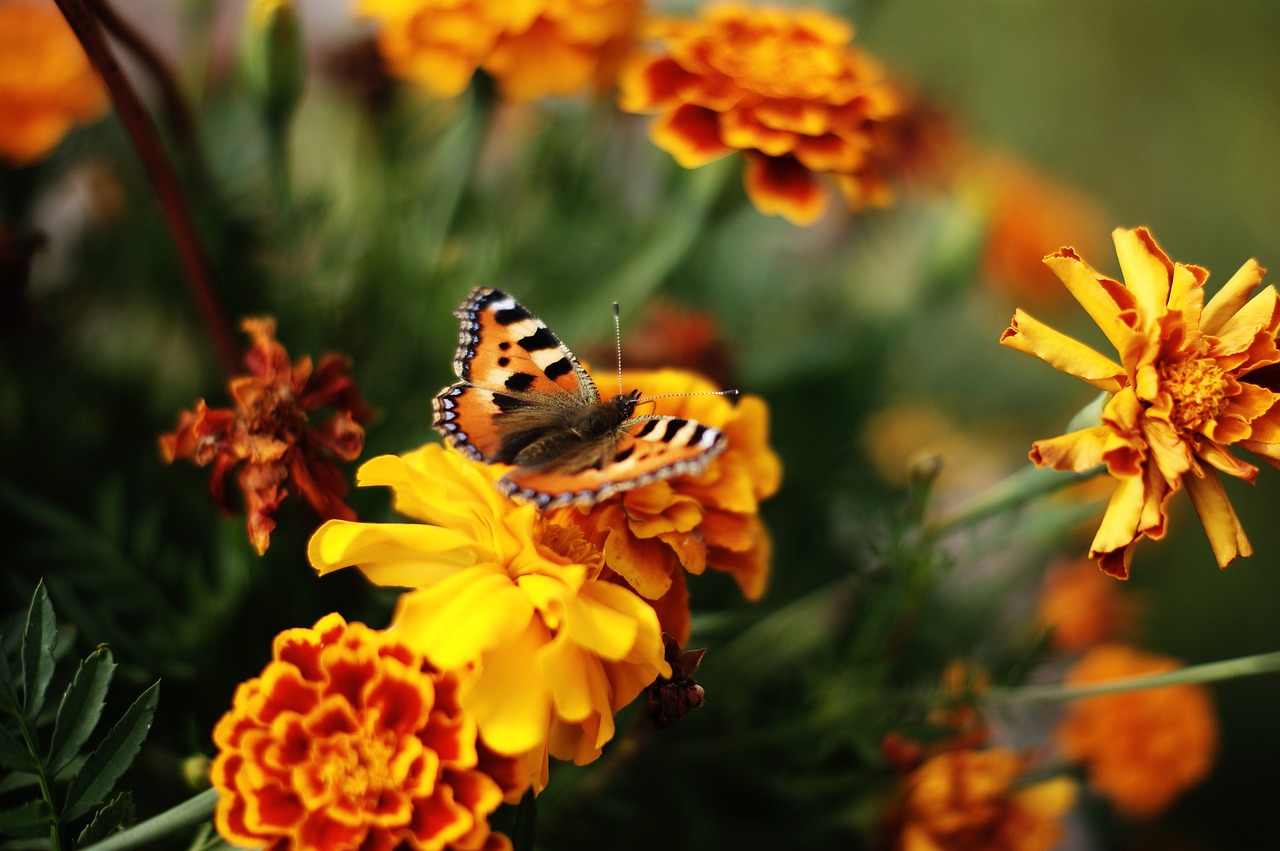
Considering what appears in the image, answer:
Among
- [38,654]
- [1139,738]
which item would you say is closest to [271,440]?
[38,654]

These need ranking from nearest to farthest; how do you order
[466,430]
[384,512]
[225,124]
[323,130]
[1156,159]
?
[466,430]
[384,512]
[225,124]
[323,130]
[1156,159]

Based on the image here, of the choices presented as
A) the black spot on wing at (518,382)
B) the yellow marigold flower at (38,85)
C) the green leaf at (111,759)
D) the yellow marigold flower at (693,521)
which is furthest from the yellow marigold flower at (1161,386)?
the yellow marigold flower at (38,85)

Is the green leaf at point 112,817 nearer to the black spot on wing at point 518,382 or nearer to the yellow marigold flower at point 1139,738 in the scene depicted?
the black spot on wing at point 518,382

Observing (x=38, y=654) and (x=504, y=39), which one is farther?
(x=504, y=39)

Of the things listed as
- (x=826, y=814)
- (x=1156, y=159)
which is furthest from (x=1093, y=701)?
(x=1156, y=159)

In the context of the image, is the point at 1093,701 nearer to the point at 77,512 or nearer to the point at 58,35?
the point at 77,512

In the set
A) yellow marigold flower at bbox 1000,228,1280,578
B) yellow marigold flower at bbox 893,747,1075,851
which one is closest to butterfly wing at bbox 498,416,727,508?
yellow marigold flower at bbox 1000,228,1280,578

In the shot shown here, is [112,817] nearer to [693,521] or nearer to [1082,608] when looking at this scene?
[693,521]

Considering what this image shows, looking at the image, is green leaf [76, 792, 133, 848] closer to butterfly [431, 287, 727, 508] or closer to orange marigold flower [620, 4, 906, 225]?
butterfly [431, 287, 727, 508]
